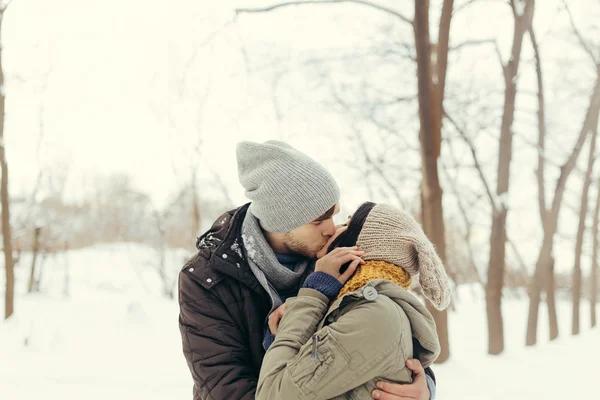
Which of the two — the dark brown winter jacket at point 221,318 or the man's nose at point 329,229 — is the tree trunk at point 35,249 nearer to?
the dark brown winter jacket at point 221,318

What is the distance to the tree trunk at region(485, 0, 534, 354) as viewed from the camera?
588cm

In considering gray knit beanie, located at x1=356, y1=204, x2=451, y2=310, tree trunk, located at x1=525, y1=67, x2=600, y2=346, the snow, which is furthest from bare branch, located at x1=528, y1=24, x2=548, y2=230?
gray knit beanie, located at x1=356, y1=204, x2=451, y2=310

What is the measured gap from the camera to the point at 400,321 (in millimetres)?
1373

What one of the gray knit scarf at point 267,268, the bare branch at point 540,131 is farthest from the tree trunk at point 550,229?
the gray knit scarf at point 267,268

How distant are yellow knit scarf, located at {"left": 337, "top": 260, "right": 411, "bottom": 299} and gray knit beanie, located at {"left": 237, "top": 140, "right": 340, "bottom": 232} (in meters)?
0.27

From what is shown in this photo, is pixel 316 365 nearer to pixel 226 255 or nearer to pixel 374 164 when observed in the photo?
pixel 226 255

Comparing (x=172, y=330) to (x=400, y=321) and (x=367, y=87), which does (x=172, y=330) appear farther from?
(x=400, y=321)

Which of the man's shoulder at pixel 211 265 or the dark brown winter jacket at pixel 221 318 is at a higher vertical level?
the man's shoulder at pixel 211 265

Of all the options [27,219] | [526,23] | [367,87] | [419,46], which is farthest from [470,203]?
[27,219]

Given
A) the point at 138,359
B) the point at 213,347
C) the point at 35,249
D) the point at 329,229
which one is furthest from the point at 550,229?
the point at 35,249

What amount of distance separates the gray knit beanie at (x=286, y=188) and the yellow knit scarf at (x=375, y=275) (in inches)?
10.6

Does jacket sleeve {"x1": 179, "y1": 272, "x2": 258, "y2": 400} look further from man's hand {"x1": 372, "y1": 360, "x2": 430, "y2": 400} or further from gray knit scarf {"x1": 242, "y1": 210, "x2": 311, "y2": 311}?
man's hand {"x1": 372, "y1": 360, "x2": 430, "y2": 400}

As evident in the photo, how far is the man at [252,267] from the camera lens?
5.03 feet

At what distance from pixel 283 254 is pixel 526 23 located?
17.5 feet
